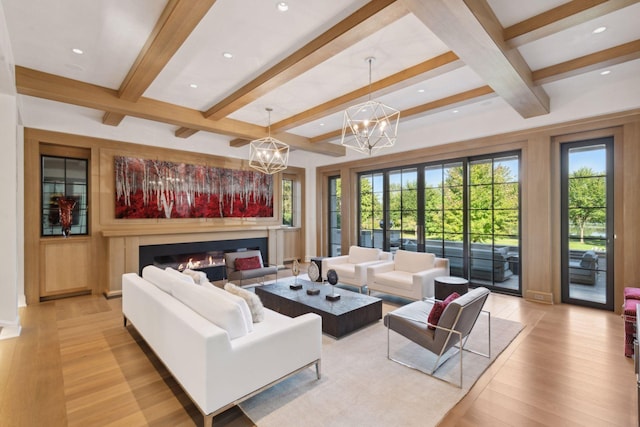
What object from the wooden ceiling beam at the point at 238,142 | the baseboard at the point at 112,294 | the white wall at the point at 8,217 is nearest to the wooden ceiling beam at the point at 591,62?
the wooden ceiling beam at the point at 238,142

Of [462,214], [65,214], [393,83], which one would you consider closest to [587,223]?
[462,214]

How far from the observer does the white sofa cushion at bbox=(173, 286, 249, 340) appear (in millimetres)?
2236

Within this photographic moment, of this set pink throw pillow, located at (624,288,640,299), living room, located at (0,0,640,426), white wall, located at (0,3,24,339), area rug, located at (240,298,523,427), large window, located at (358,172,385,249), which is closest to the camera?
area rug, located at (240,298,523,427)

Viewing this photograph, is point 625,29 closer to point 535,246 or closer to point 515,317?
point 535,246

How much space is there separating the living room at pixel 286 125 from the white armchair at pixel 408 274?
1141mm

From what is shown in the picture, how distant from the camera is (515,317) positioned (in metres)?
4.27

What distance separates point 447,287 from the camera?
14.6 ft

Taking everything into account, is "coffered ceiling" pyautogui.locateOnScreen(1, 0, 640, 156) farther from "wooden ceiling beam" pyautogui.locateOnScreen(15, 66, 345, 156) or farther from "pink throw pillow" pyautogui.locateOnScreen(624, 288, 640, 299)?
"pink throw pillow" pyautogui.locateOnScreen(624, 288, 640, 299)

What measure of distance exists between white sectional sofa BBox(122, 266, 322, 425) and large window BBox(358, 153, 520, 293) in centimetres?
435

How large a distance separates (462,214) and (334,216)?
3589mm

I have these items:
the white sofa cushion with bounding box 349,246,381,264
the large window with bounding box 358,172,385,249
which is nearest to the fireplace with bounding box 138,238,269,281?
the white sofa cushion with bounding box 349,246,381,264

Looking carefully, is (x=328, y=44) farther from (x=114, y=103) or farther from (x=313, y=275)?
(x=114, y=103)

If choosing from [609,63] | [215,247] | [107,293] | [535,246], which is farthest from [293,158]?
[609,63]

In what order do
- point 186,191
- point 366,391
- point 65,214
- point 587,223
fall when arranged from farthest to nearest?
point 186,191
point 65,214
point 587,223
point 366,391
